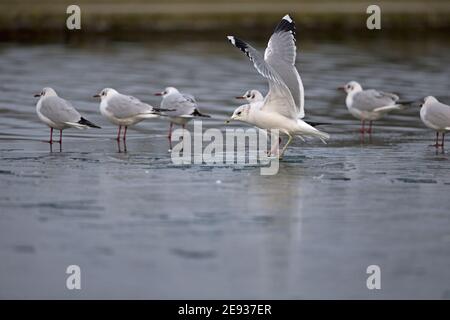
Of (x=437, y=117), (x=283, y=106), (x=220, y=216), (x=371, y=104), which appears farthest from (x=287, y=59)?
(x=220, y=216)

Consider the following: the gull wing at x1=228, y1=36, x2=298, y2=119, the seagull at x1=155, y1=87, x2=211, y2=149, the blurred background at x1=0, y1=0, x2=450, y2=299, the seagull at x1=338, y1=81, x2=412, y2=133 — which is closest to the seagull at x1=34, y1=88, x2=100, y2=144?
the blurred background at x1=0, y1=0, x2=450, y2=299

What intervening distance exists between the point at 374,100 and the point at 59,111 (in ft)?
15.0

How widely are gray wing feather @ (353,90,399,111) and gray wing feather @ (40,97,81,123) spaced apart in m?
4.21

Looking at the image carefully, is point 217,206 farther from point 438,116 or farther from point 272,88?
point 438,116

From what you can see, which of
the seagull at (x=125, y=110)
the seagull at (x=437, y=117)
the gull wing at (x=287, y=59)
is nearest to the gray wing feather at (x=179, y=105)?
the seagull at (x=125, y=110)

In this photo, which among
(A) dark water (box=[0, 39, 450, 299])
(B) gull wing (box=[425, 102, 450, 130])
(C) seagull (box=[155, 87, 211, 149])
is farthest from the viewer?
(C) seagull (box=[155, 87, 211, 149])

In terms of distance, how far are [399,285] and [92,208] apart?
3324 mm

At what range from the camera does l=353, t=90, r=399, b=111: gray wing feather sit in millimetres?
14844

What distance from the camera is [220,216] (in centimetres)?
920

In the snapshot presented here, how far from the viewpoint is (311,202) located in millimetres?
9859

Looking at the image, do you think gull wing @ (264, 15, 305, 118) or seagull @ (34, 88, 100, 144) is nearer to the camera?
gull wing @ (264, 15, 305, 118)

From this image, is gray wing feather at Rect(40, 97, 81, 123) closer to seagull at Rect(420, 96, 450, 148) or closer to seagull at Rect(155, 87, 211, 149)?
seagull at Rect(155, 87, 211, 149)
